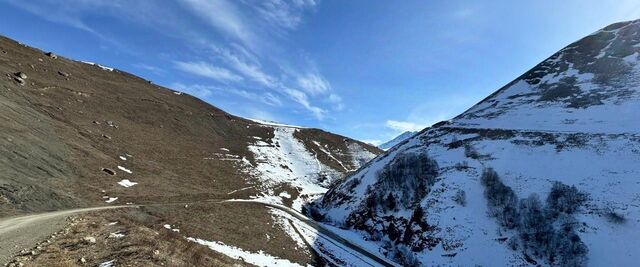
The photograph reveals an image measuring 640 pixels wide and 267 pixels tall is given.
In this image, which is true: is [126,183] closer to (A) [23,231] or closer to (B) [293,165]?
(A) [23,231]

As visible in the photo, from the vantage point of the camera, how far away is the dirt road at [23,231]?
54.2 ft

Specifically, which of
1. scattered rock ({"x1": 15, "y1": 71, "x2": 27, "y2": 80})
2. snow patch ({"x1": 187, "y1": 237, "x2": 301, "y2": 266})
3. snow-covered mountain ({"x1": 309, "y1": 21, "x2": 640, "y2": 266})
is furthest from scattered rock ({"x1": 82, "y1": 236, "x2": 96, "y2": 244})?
scattered rock ({"x1": 15, "y1": 71, "x2": 27, "y2": 80})

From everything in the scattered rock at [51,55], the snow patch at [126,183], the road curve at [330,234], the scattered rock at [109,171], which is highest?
the scattered rock at [51,55]

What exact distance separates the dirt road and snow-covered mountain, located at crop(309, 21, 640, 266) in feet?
110

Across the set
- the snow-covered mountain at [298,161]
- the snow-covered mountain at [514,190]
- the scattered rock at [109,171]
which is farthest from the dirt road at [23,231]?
the snow-covered mountain at [298,161]

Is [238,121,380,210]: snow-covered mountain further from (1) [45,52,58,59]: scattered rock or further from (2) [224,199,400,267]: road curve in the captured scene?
(1) [45,52,58,59]: scattered rock

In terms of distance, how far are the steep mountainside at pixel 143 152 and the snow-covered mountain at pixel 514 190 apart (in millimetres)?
14721

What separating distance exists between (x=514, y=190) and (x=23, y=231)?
4593 centimetres

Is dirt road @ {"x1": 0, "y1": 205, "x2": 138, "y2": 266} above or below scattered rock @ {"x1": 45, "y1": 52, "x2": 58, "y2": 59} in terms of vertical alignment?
below

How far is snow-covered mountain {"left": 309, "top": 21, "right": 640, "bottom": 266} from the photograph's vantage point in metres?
40.4

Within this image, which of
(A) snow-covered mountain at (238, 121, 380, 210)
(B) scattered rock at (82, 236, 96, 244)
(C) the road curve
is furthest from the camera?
(A) snow-covered mountain at (238, 121, 380, 210)

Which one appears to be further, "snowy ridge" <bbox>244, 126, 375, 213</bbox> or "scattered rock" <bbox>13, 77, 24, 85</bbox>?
"snowy ridge" <bbox>244, 126, 375, 213</bbox>

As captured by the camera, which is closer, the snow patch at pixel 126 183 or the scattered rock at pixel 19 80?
the snow patch at pixel 126 183

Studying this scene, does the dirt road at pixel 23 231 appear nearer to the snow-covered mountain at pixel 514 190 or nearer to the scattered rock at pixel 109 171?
the scattered rock at pixel 109 171
